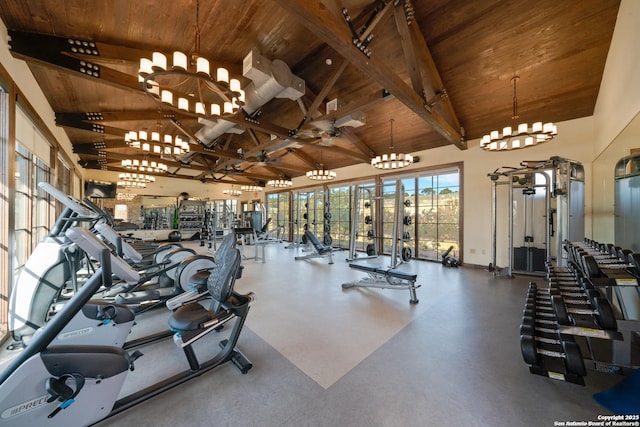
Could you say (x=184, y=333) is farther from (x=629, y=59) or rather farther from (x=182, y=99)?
(x=629, y=59)

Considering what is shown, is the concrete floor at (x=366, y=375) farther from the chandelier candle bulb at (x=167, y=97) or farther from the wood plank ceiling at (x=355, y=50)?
the wood plank ceiling at (x=355, y=50)

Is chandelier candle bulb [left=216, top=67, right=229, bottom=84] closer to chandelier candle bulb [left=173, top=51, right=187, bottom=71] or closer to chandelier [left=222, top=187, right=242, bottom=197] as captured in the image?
chandelier candle bulb [left=173, top=51, right=187, bottom=71]

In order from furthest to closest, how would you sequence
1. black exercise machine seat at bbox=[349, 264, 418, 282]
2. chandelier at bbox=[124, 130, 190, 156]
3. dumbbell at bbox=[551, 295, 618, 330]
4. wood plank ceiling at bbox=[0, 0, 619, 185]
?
chandelier at bbox=[124, 130, 190, 156] → black exercise machine seat at bbox=[349, 264, 418, 282] → wood plank ceiling at bbox=[0, 0, 619, 185] → dumbbell at bbox=[551, 295, 618, 330]

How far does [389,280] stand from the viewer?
4309 mm

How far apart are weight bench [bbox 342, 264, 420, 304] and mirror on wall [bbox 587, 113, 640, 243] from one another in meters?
3.08

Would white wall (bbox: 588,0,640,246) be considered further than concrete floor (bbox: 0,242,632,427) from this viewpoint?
Yes

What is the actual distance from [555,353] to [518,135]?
4039 mm

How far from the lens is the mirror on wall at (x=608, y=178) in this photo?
3.04m

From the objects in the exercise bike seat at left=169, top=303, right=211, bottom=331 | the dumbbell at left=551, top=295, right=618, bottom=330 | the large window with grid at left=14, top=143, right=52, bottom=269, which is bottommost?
the exercise bike seat at left=169, top=303, right=211, bottom=331

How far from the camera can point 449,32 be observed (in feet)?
13.8


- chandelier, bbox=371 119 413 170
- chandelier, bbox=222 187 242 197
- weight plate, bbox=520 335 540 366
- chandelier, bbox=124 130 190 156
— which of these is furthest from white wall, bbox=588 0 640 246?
chandelier, bbox=222 187 242 197

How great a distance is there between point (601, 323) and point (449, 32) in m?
4.77

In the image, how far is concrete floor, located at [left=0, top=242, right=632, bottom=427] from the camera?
1.67 metres

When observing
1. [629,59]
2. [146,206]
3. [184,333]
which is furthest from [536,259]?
[146,206]
